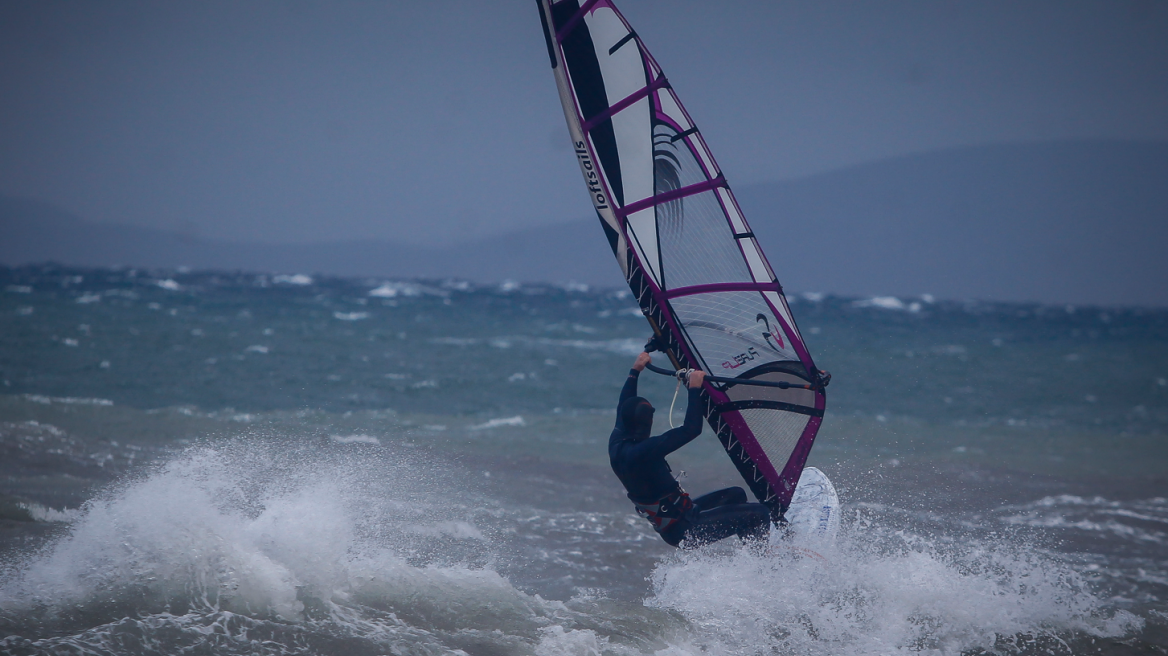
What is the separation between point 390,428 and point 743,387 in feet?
19.3

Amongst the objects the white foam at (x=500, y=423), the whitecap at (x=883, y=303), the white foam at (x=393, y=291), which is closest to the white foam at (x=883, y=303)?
the whitecap at (x=883, y=303)

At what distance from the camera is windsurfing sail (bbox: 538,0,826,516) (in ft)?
15.7

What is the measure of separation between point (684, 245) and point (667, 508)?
163 cm

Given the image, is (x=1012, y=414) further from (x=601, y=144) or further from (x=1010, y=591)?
(x=601, y=144)

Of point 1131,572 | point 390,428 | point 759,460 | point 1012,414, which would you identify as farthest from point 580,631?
point 1012,414

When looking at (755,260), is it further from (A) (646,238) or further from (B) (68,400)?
(B) (68,400)

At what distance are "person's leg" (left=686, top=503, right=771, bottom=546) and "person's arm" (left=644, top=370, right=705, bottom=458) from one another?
0.59 m

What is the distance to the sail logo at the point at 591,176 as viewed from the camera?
4891mm

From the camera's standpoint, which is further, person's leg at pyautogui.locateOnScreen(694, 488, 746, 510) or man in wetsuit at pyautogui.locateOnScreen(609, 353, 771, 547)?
person's leg at pyautogui.locateOnScreen(694, 488, 746, 510)

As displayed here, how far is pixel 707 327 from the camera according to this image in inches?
202

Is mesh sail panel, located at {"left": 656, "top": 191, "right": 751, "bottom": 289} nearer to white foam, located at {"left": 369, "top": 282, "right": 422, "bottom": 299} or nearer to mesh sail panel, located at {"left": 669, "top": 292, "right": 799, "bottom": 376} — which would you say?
mesh sail panel, located at {"left": 669, "top": 292, "right": 799, "bottom": 376}

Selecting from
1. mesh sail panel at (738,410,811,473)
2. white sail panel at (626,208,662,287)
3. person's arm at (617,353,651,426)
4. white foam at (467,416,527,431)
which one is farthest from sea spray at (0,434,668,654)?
white foam at (467,416,527,431)

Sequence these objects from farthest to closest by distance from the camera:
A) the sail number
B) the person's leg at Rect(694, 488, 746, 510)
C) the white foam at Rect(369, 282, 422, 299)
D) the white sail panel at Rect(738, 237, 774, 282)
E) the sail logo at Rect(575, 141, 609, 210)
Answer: the white foam at Rect(369, 282, 422, 299) → the sail number → the white sail panel at Rect(738, 237, 774, 282) → the sail logo at Rect(575, 141, 609, 210) → the person's leg at Rect(694, 488, 746, 510)

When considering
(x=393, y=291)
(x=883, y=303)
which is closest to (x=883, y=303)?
(x=883, y=303)
